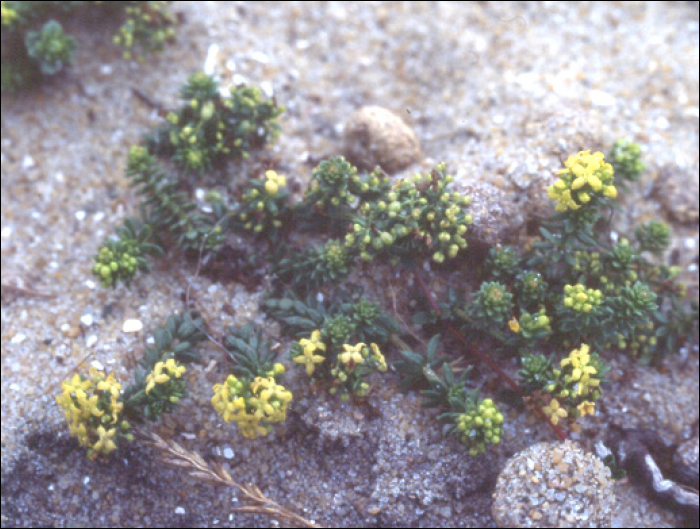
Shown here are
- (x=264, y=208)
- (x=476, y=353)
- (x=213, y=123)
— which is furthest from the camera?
(x=213, y=123)

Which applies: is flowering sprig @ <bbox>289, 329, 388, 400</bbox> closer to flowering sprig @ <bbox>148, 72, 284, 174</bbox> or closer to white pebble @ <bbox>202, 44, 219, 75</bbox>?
flowering sprig @ <bbox>148, 72, 284, 174</bbox>

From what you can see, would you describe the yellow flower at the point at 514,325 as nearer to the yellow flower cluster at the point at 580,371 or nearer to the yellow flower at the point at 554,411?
the yellow flower cluster at the point at 580,371

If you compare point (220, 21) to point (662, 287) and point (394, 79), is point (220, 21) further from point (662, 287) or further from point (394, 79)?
point (662, 287)

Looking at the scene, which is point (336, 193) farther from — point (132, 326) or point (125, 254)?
point (132, 326)

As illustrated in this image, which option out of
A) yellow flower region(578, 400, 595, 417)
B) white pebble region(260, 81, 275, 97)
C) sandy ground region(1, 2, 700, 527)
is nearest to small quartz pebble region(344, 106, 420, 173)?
sandy ground region(1, 2, 700, 527)

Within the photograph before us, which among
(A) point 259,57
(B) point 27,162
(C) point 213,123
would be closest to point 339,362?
(C) point 213,123

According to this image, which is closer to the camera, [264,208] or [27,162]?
[264,208]

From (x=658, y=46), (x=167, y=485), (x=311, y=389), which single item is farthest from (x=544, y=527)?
(x=658, y=46)
